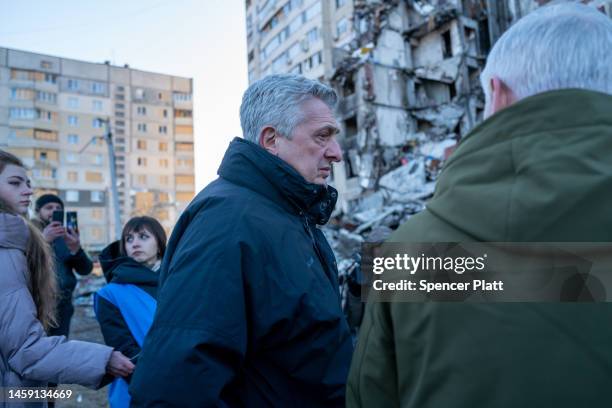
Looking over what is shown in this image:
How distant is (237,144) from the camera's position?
6.45ft

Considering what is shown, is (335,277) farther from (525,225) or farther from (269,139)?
(525,225)

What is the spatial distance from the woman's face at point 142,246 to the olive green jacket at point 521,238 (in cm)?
307

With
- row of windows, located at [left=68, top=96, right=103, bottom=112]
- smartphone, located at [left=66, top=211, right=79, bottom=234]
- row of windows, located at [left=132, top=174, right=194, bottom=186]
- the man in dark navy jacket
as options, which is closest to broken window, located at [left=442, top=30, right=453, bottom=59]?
smartphone, located at [left=66, top=211, right=79, bottom=234]

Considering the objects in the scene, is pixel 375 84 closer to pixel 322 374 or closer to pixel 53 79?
pixel 322 374

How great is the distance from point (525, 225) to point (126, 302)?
2.96 m

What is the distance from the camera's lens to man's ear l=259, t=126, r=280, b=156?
2094 mm

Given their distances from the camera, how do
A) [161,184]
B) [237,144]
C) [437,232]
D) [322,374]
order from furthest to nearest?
[161,184], [237,144], [322,374], [437,232]

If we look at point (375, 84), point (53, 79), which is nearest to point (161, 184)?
point (53, 79)

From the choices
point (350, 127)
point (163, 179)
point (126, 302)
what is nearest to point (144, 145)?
point (163, 179)

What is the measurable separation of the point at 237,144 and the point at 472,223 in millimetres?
1278

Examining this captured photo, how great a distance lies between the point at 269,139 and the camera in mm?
2107

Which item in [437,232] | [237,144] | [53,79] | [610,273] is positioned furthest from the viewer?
[53,79]

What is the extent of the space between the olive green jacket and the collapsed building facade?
90.7 ft

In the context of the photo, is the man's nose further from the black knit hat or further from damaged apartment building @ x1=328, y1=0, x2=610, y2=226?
damaged apartment building @ x1=328, y1=0, x2=610, y2=226
